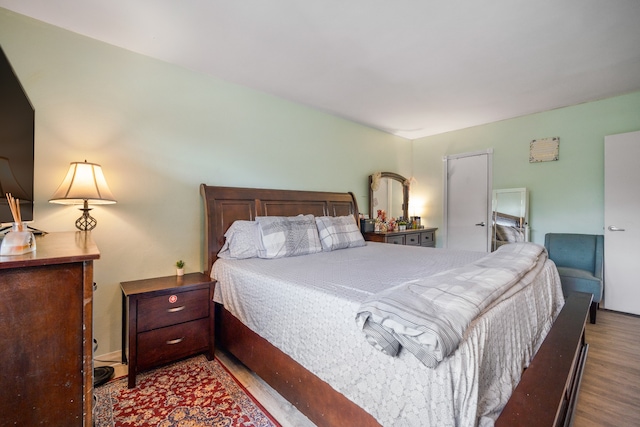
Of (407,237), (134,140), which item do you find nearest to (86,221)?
(134,140)

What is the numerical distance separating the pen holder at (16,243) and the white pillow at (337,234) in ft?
6.97

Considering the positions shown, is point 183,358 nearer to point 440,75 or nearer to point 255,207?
point 255,207

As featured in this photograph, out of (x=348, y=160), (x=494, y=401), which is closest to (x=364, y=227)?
(x=348, y=160)

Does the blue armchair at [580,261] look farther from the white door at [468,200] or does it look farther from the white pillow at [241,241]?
the white pillow at [241,241]

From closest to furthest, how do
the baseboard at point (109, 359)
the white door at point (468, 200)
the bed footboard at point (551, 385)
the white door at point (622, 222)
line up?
the bed footboard at point (551, 385)
the baseboard at point (109, 359)
the white door at point (622, 222)
the white door at point (468, 200)

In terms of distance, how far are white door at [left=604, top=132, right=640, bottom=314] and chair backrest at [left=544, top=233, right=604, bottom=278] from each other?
146mm

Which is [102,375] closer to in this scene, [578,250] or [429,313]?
[429,313]

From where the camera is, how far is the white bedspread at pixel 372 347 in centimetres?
91

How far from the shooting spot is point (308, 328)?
54.7 inches

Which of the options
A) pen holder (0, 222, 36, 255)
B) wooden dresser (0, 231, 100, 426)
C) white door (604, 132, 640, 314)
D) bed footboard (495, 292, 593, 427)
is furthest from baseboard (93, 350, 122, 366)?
white door (604, 132, 640, 314)

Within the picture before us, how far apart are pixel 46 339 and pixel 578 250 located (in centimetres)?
455

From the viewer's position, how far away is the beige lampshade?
5.89 feet

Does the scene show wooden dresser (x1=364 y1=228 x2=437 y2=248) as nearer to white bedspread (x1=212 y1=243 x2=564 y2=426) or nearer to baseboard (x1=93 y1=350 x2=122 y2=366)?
white bedspread (x1=212 y1=243 x2=564 y2=426)

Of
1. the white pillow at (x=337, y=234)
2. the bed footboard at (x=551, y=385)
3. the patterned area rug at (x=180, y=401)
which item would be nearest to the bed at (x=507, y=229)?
the white pillow at (x=337, y=234)
